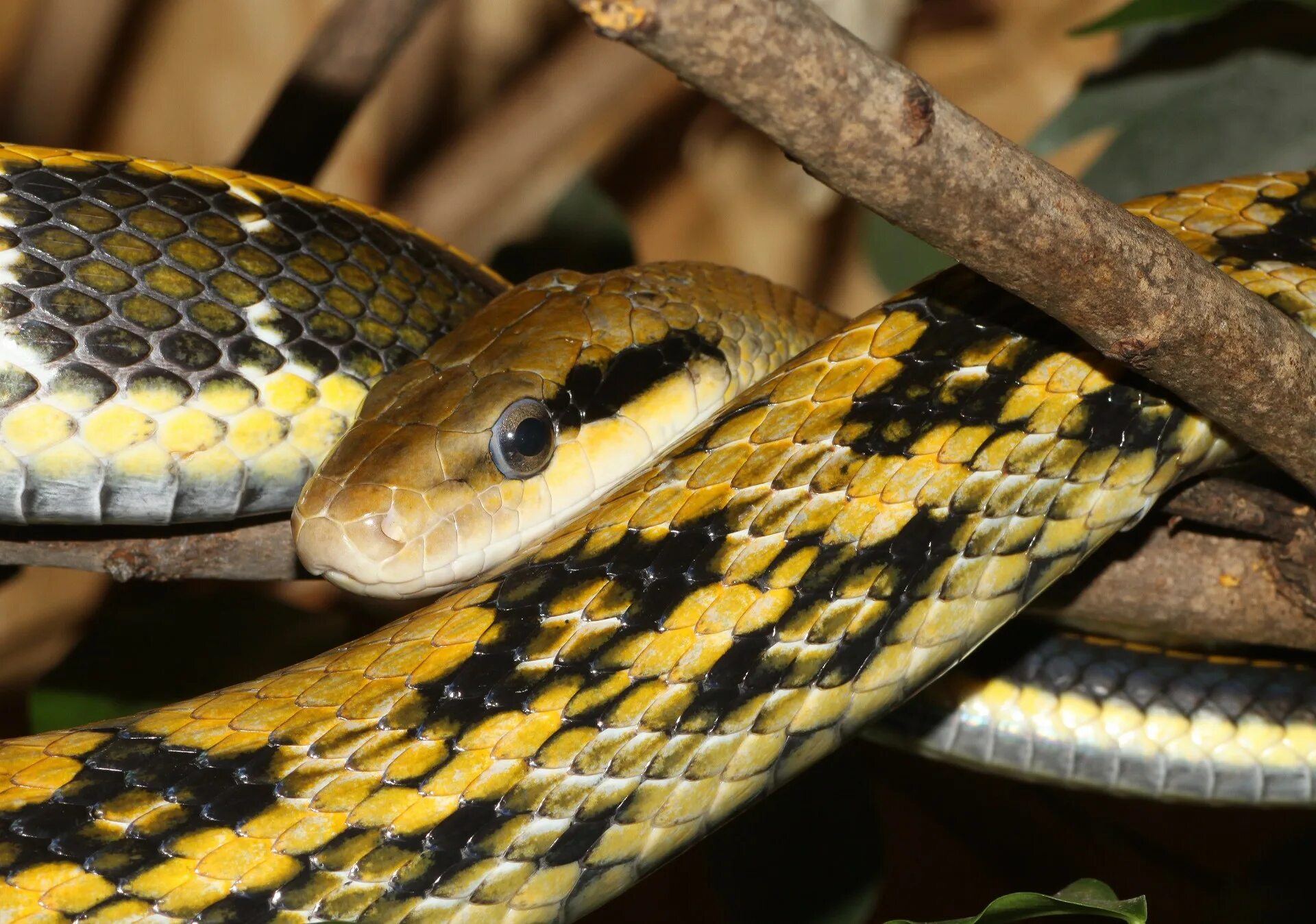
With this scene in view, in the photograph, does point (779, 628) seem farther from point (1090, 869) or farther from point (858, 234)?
point (858, 234)

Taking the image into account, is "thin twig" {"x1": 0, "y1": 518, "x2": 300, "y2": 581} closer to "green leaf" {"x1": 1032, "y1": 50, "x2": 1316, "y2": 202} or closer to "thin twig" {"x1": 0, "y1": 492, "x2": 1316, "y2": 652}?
"thin twig" {"x1": 0, "y1": 492, "x2": 1316, "y2": 652}

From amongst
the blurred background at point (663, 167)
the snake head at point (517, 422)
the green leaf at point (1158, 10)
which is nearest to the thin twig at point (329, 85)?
the blurred background at point (663, 167)

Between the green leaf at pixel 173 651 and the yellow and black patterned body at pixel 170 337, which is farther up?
the yellow and black patterned body at pixel 170 337

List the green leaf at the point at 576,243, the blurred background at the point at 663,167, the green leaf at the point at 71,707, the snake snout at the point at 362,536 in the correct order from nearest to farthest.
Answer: the snake snout at the point at 362,536
the green leaf at the point at 71,707
the blurred background at the point at 663,167
the green leaf at the point at 576,243

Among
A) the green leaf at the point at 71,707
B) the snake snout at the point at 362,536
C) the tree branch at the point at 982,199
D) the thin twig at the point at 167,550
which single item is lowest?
the green leaf at the point at 71,707

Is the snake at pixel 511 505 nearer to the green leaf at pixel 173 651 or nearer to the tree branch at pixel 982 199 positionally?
the tree branch at pixel 982 199

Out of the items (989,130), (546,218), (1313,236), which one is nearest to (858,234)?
(546,218)
